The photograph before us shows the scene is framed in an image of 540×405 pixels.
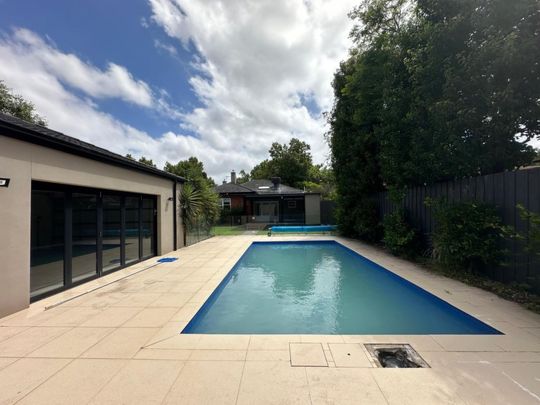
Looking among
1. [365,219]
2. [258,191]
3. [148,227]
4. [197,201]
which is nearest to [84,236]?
[148,227]

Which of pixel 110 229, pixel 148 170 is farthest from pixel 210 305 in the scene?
pixel 148 170

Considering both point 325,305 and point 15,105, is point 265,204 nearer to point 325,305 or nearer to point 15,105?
point 325,305

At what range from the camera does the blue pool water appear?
391 centimetres

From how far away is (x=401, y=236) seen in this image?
7906 mm

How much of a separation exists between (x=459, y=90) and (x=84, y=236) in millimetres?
8900

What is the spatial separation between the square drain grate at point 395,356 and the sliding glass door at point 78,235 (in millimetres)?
5658

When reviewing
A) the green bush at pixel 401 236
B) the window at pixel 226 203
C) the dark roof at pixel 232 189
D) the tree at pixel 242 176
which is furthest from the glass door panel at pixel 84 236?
the tree at pixel 242 176

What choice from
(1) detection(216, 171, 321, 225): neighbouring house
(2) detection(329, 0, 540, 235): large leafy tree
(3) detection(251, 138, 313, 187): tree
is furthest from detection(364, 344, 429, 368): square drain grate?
(3) detection(251, 138, 313, 187): tree

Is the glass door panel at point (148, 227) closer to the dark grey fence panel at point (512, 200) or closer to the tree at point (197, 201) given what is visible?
the tree at point (197, 201)

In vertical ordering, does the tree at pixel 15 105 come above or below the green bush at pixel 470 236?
above

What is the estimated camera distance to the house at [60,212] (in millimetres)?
3922

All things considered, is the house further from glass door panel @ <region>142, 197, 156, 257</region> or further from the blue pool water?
the blue pool water

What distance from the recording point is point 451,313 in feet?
13.6

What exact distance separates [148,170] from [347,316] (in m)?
7.03
